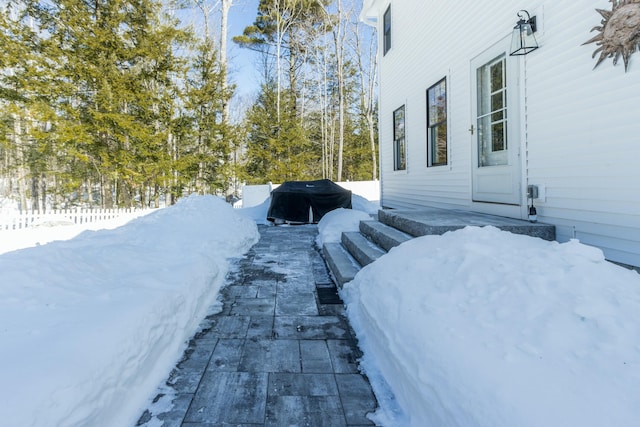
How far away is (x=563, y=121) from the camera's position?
3195 millimetres

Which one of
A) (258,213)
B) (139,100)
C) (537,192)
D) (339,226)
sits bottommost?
(339,226)

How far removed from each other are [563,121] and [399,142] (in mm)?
4676

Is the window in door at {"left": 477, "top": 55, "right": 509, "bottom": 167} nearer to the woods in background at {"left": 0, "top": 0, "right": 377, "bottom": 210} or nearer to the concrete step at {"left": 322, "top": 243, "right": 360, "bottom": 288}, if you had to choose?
the concrete step at {"left": 322, "top": 243, "right": 360, "bottom": 288}

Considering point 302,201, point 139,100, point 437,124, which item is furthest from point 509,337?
point 139,100

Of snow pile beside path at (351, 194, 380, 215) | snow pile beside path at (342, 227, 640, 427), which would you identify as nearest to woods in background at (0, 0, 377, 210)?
snow pile beside path at (351, 194, 380, 215)

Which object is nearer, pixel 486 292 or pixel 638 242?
pixel 486 292

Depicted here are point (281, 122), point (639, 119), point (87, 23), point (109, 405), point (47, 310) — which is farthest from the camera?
point (281, 122)

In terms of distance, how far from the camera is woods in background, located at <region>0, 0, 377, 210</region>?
1080cm

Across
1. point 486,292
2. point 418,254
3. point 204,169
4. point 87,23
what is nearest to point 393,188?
point 418,254

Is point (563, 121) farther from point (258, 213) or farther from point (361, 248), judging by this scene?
point (258, 213)

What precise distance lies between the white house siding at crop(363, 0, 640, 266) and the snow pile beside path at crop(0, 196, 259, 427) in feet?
10.7

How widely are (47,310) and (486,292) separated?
2.47 m

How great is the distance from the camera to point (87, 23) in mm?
10984

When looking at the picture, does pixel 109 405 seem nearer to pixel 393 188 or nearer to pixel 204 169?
pixel 393 188
